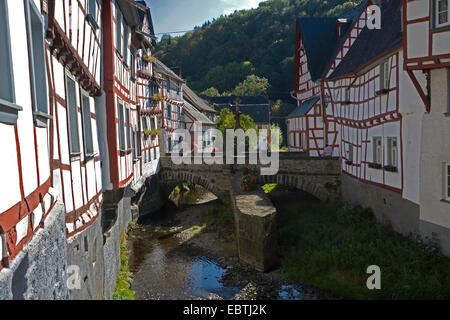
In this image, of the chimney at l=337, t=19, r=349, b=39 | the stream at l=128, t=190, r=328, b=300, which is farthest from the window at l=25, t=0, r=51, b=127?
the chimney at l=337, t=19, r=349, b=39

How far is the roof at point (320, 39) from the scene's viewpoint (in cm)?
2241

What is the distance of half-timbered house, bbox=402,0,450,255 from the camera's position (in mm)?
8859

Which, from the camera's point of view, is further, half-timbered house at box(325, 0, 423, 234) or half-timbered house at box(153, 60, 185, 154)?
half-timbered house at box(153, 60, 185, 154)

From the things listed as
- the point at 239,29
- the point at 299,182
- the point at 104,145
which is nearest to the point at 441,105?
the point at 104,145

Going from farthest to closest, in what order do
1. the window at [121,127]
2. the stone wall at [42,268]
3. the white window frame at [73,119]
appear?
1. the window at [121,127]
2. the white window frame at [73,119]
3. the stone wall at [42,268]

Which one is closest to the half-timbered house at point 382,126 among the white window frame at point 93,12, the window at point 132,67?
the white window frame at point 93,12

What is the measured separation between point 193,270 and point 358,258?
226 inches

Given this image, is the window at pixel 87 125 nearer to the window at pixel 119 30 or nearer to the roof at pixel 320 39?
the window at pixel 119 30

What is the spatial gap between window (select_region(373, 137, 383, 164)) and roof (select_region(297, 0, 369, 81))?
898cm

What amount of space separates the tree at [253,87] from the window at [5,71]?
59.4 meters

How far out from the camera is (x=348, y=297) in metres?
10.2

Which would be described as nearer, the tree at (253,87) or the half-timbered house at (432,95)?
the half-timbered house at (432,95)

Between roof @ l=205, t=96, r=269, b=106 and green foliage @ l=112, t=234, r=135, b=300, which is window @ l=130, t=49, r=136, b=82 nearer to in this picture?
green foliage @ l=112, t=234, r=135, b=300

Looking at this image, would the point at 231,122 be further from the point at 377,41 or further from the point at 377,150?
the point at 377,150
